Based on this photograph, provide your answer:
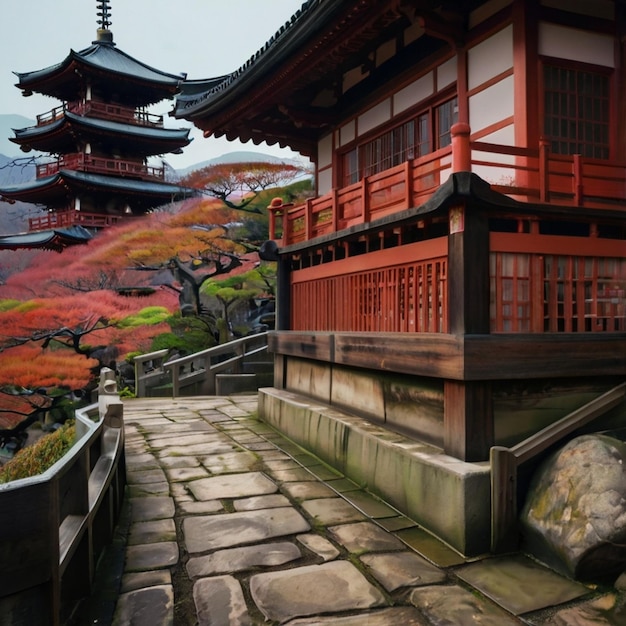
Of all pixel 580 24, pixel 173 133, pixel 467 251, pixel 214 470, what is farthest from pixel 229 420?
pixel 173 133

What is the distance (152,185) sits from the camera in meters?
30.2

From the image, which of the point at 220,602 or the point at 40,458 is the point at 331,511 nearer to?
the point at 220,602

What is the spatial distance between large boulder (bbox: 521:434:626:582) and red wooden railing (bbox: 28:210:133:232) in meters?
27.7

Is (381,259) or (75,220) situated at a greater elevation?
(75,220)

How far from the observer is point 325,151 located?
30.9ft

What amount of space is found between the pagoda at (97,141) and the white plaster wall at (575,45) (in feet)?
84.8

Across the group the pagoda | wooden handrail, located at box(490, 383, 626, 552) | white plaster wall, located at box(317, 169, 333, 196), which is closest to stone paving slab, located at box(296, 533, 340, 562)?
wooden handrail, located at box(490, 383, 626, 552)

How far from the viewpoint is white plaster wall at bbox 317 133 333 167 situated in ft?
30.3

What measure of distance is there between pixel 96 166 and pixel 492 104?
27472 mm

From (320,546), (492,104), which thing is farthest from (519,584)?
(492,104)

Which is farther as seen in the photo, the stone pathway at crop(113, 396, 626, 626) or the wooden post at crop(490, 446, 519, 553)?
the wooden post at crop(490, 446, 519, 553)

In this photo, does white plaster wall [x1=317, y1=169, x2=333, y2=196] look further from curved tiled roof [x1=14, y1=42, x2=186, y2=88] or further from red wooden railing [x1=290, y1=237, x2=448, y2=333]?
curved tiled roof [x1=14, y1=42, x2=186, y2=88]

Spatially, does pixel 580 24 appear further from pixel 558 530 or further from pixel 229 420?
pixel 229 420

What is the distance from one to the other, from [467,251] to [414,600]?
2681mm
